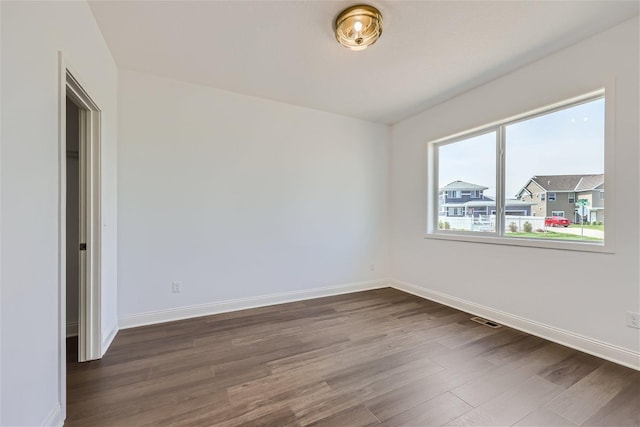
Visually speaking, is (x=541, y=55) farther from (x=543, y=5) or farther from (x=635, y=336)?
(x=635, y=336)

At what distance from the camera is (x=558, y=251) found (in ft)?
8.00

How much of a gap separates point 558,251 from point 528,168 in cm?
89

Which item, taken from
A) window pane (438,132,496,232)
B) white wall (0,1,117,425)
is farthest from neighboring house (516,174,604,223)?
white wall (0,1,117,425)

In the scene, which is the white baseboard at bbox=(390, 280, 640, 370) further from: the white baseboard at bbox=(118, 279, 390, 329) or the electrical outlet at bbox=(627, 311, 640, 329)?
the white baseboard at bbox=(118, 279, 390, 329)

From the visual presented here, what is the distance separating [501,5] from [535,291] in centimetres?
249

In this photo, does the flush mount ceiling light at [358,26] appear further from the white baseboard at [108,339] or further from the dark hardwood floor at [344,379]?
the white baseboard at [108,339]

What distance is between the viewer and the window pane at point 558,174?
230 centimetres

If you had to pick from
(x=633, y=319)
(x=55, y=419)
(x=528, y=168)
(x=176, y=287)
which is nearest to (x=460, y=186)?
(x=528, y=168)

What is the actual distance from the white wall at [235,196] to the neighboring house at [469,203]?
3.34 feet

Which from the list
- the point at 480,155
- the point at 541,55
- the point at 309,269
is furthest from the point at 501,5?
the point at 309,269

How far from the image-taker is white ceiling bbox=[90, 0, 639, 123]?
192cm

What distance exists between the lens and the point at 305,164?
3719 mm

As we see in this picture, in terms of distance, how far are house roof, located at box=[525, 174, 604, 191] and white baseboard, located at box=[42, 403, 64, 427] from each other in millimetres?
4050

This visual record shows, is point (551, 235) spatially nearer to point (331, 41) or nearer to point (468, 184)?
point (468, 184)
